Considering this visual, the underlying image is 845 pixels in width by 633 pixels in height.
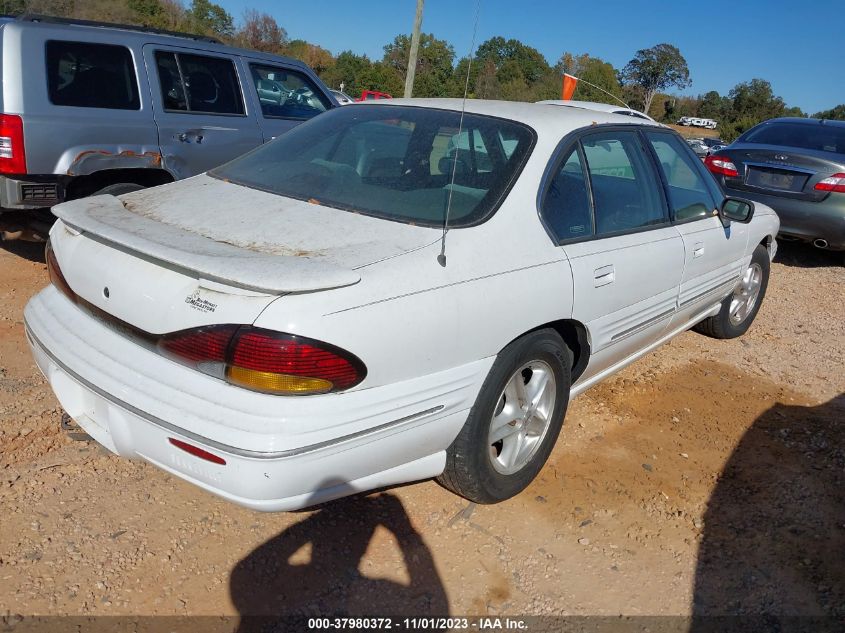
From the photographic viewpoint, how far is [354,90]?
37.7 m

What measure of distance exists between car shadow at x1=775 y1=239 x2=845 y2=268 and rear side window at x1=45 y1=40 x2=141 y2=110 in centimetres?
696

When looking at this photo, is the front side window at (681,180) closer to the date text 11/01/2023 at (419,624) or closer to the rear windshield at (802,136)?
the date text 11/01/2023 at (419,624)

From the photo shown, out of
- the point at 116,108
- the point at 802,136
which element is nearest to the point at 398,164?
the point at 116,108

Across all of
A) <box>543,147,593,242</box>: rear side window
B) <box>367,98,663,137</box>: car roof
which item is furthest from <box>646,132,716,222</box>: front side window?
<box>543,147,593,242</box>: rear side window

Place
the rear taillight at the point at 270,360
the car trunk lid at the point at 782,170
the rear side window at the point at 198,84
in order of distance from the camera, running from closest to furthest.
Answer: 1. the rear taillight at the point at 270,360
2. the rear side window at the point at 198,84
3. the car trunk lid at the point at 782,170

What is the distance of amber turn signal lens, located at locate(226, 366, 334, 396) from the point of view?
2059 mm

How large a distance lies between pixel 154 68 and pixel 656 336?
4.10m

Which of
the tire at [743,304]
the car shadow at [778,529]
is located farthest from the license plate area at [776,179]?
the car shadow at [778,529]

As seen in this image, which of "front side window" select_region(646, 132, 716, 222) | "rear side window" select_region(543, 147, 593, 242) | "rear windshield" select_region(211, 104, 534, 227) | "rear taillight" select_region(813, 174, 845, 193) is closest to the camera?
"rear windshield" select_region(211, 104, 534, 227)

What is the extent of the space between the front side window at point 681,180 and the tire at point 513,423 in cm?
137

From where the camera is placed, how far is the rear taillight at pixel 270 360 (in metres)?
2.03

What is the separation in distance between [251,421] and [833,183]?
6.83m

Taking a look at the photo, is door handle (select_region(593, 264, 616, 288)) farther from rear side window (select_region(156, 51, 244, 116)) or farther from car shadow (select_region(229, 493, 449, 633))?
rear side window (select_region(156, 51, 244, 116))

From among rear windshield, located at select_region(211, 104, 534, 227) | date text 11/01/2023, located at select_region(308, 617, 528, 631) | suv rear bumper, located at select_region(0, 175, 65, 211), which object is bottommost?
date text 11/01/2023, located at select_region(308, 617, 528, 631)
